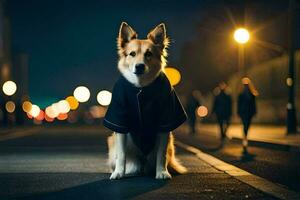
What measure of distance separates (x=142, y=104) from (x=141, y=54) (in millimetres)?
680

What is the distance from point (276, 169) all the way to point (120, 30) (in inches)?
180

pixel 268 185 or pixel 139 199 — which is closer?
pixel 139 199

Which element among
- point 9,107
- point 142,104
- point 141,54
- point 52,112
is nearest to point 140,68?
point 141,54

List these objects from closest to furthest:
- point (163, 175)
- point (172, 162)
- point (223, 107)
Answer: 1. point (163, 175)
2. point (172, 162)
3. point (223, 107)

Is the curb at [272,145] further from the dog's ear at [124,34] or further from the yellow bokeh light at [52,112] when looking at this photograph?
the yellow bokeh light at [52,112]

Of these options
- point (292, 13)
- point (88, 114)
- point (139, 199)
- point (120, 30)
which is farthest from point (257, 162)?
point (88, 114)

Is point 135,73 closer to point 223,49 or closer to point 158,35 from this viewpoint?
point 158,35

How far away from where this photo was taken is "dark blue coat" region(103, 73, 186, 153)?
9.19 m

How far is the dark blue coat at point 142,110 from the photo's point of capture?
9188mm

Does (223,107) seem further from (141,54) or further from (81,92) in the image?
(81,92)

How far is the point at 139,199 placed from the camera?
746cm

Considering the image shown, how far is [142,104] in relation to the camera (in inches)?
361

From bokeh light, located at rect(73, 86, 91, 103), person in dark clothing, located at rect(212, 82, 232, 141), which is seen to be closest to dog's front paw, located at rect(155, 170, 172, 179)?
person in dark clothing, located at rect(212, 82, 232, 141)

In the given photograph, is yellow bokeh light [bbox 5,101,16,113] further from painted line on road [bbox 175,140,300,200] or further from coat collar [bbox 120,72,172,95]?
coat collar [bbox 120,72,172,95]
